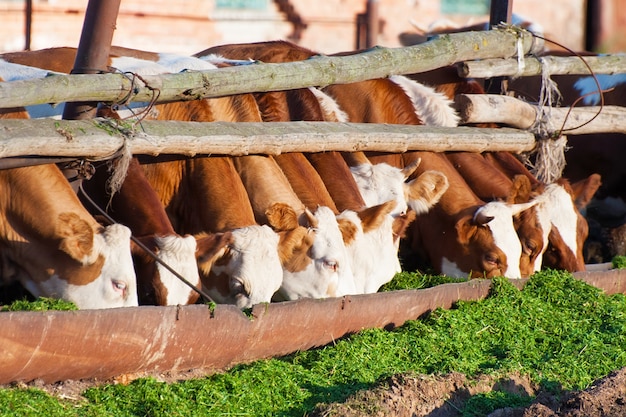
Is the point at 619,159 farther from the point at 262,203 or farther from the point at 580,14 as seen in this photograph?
the point at 580,14

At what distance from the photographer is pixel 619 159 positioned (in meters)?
9.27

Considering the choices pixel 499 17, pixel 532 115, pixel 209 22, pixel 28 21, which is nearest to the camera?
pixel 532 115

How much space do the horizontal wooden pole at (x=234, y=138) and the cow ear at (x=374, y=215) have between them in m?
0.53

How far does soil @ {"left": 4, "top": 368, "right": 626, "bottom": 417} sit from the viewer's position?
4.20 m

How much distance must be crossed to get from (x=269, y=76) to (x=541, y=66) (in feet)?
9.47

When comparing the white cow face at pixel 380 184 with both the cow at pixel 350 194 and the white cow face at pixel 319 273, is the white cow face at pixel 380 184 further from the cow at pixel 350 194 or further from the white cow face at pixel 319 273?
the white cow face at pixel 319 273

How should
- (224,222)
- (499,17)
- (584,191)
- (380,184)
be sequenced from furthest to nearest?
1. (499,17)
2. (584,191)
3. (380,184)
4. (224,222)

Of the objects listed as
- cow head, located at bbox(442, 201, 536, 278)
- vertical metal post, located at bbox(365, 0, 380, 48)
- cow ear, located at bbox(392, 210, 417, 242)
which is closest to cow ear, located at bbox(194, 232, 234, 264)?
cow ear, located at bbox(392, 210, 417, 242)

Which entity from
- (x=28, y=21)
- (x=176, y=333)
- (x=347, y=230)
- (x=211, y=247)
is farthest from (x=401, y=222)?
(x=28, y=21)

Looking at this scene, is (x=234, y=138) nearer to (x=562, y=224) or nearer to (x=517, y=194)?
(x=517, y=194)

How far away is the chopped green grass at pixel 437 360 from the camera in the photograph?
4.27 m

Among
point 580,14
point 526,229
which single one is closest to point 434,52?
point 526,229

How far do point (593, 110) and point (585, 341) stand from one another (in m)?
3.36

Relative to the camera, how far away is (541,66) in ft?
27.1
